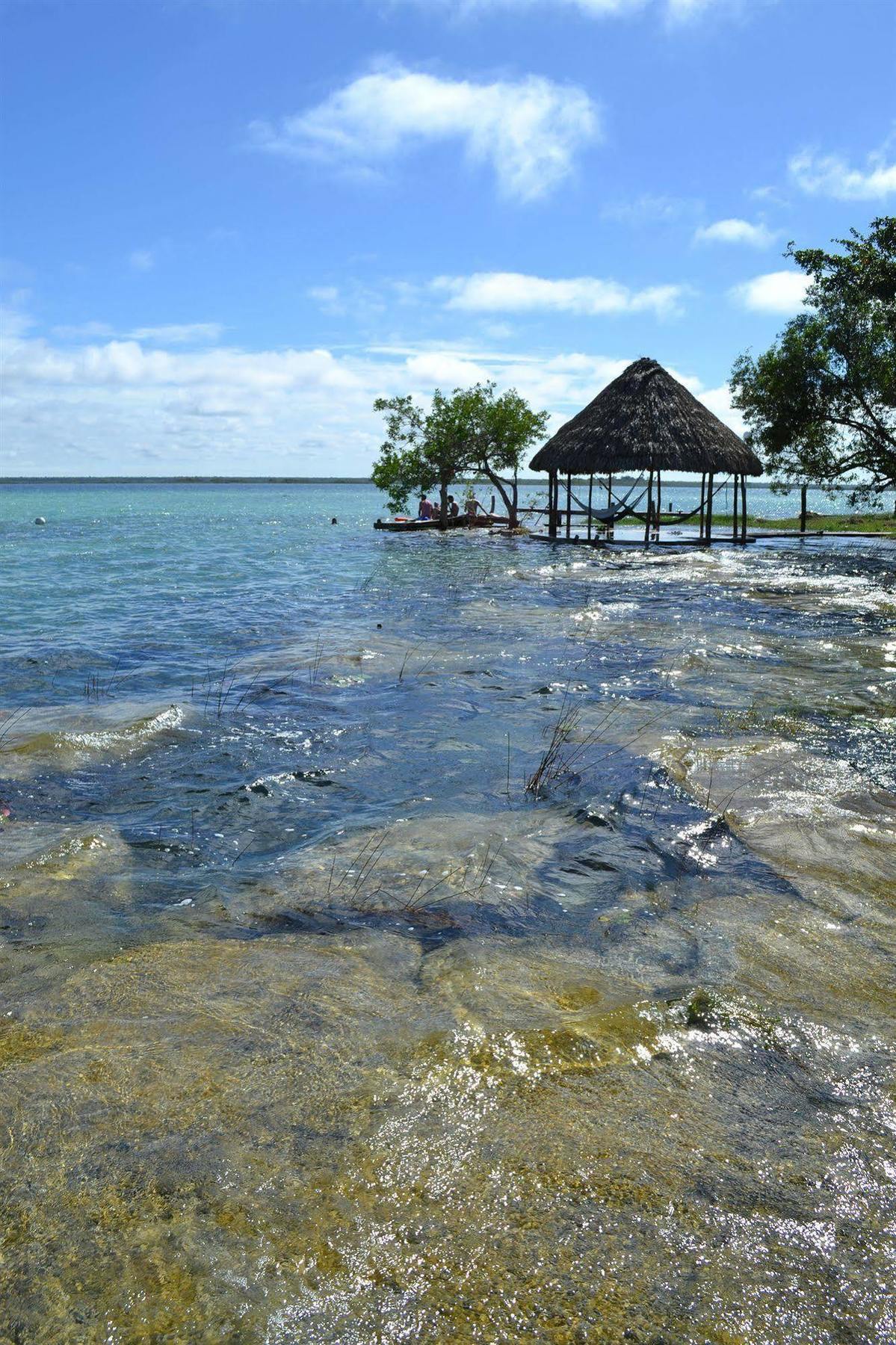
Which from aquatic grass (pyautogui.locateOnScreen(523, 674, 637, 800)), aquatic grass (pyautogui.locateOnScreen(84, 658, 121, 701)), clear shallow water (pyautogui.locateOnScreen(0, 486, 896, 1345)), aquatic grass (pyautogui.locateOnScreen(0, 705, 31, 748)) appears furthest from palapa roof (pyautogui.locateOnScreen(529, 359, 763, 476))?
aquatic grass (pyautogui.locateOnScreen(0, 705, 31, 748))

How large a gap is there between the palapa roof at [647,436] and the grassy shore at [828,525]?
10.2 meters

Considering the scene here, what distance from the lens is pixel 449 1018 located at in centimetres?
355

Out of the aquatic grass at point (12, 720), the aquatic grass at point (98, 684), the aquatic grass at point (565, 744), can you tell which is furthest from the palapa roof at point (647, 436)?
the aquatic grass at point (12, 720)

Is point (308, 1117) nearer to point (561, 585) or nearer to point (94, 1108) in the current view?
point (94, 1108)

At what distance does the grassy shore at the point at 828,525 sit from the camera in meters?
38.1

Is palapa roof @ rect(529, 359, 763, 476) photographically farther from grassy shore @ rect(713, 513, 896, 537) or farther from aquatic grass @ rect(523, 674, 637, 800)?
aquatic grass @ rect(523, 674, 637, 800)

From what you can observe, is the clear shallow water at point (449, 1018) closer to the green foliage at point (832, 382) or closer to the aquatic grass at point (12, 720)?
the aquatic grass at point (12, 720)

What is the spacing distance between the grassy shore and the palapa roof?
10211 mm

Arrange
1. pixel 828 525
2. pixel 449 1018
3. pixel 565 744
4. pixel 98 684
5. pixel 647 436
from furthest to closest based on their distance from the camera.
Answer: pixel 828 525, pixel 647 436, pixel 98 684, pixel 565 744, pixel 449 1018

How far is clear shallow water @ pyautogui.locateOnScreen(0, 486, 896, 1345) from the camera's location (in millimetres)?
2307

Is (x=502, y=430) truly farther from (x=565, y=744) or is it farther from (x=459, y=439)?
(x=565, y=744)

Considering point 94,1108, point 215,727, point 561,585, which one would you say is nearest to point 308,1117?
point 94,1108

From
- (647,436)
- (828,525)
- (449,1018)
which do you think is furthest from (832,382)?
(449,1018)

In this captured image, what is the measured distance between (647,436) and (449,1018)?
Result: 2535 cm
